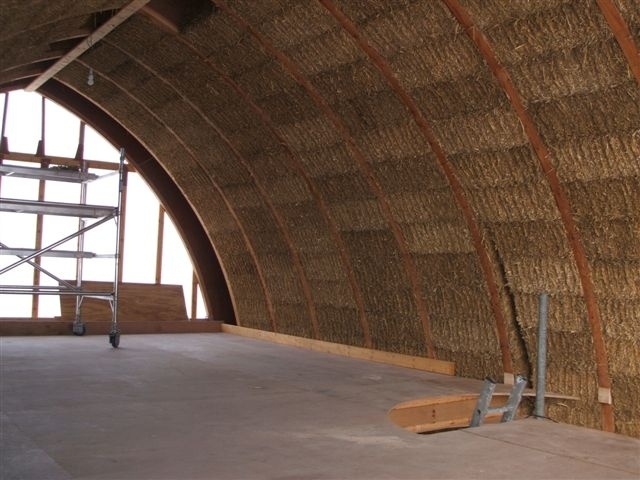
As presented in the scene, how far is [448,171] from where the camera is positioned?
6.09 metres

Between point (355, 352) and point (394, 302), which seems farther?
point (355, 352)

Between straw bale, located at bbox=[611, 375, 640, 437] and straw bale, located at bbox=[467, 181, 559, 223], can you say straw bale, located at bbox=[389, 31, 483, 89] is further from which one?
straw bale, located at bbox=[611, 375, 640, 437]

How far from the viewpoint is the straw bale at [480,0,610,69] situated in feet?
14.6

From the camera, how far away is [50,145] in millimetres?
11148

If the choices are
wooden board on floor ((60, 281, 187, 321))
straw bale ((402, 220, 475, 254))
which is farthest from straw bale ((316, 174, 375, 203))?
wooden board on floor ((60, 281, 187, 321))

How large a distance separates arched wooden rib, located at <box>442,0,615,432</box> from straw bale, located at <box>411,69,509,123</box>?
0.44 ft

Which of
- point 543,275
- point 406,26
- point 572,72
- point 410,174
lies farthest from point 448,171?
point 572,72

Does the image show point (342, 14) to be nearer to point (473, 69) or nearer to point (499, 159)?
point (473, 69)

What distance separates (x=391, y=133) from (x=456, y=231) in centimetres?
110

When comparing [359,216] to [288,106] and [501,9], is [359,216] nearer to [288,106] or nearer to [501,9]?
[288,106]

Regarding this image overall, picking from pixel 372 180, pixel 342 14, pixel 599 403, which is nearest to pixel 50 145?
pixel 372 180

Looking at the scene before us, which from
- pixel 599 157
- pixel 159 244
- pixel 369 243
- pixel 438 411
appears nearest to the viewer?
pixel 599 157

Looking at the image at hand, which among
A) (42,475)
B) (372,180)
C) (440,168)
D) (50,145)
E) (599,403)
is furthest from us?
(50,145)

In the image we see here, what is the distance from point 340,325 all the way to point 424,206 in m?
2.41
